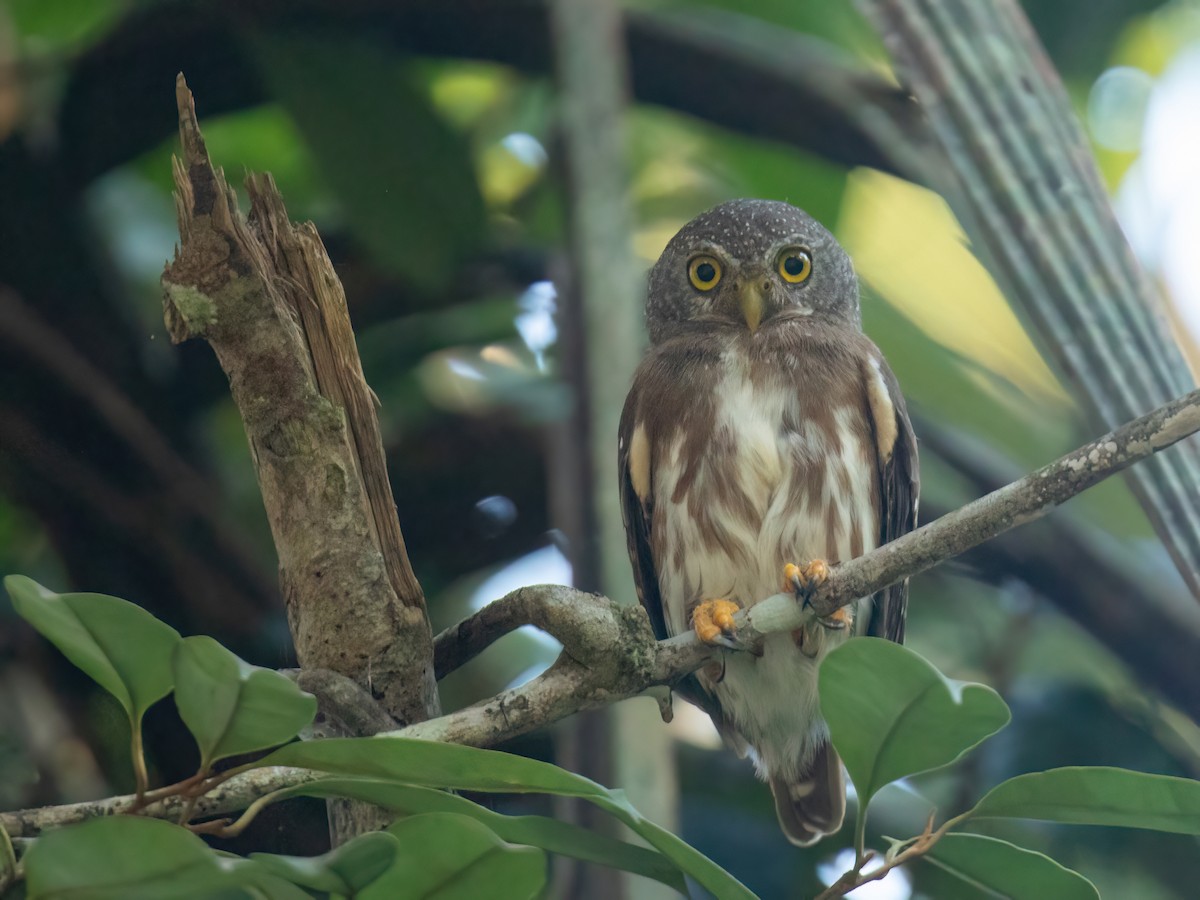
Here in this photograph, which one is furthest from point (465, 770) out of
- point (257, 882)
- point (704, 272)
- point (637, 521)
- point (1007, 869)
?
point (704, 272)

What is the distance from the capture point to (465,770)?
1119 millimetres

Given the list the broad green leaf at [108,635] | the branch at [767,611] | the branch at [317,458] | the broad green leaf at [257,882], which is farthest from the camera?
the branch at [317,458]

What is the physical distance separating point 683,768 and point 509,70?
156 cm

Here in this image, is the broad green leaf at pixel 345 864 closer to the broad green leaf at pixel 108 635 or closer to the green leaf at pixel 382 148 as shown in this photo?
the broad green leaf at pixel 108 635

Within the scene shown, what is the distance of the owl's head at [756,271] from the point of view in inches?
89.0

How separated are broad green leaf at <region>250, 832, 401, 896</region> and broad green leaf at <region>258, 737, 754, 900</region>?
0.10 metres

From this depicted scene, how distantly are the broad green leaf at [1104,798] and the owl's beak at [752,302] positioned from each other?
1.16 m

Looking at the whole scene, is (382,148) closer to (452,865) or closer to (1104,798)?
(452,865)

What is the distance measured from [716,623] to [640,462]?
20.1 inches

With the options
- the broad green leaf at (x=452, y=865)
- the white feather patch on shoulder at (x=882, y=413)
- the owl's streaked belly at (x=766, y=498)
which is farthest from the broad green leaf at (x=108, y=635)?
the white feather patch on shoulder at (x=882, y=413)

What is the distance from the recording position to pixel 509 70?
2.73 meters

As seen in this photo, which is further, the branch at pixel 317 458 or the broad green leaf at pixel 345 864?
the branch at pixel 317 458

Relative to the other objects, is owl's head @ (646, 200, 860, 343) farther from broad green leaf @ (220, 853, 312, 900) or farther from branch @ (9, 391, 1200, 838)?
broad green leaf @ (220, 853, 312, 900)

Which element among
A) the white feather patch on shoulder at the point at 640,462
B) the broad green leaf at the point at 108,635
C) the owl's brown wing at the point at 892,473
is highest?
the white feather patch on shoulder at the point at 640,462
